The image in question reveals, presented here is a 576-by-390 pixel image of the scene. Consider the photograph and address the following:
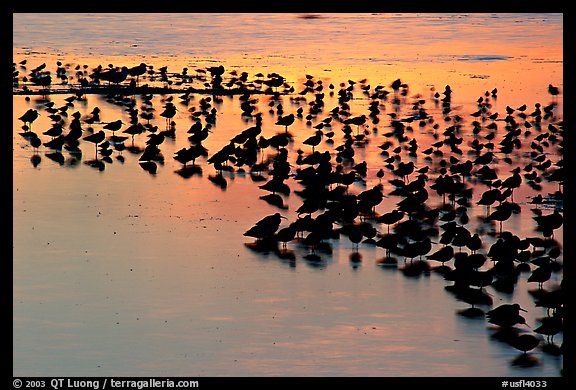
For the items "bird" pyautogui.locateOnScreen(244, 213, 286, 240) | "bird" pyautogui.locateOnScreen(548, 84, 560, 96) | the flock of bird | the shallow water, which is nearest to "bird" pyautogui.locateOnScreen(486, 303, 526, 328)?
the flock of bird

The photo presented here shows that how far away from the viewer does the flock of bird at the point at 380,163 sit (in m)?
18.2

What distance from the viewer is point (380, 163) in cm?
2678

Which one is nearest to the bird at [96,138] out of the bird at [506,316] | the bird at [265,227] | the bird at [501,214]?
the bird at [265,227]

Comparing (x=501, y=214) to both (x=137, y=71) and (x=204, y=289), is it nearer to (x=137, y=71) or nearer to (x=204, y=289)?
(x=204, y=289)

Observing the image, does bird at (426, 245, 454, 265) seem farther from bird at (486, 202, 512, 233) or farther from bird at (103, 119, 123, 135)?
bird at (103, 119, 123, 135)

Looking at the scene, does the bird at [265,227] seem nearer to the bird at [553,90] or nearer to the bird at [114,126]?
the bird at [114,126]

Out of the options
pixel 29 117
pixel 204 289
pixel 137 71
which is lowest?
pixel 204 289

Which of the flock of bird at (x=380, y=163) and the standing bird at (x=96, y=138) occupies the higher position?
the standing bird at (x=96, y=138)

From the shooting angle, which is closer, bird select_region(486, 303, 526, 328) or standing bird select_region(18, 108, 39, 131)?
bird select_region(486, 303, 526, 328)

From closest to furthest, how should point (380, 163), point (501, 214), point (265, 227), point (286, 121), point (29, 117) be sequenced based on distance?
point (265, 227) → point (501, 214) → point (380, 163) → point (29, 117) → point (286, 121)

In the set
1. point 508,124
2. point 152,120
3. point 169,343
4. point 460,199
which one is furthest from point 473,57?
point 169,343

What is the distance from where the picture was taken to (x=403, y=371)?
554 inches

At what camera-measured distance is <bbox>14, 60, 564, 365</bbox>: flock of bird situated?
1822cm

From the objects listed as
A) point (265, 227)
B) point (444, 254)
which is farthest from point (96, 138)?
point (444, 254)
